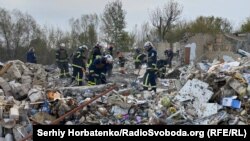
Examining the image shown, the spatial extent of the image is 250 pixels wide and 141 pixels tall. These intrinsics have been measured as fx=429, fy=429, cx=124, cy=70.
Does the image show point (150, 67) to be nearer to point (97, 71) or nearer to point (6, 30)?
point (97, 71)

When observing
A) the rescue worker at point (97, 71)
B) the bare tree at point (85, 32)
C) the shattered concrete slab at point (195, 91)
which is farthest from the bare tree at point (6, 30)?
the shattered concrete slab at point (195, 91)

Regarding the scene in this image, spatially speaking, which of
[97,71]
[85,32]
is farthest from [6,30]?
[97,71]

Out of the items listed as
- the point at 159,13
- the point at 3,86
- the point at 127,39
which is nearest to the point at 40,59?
the point at 127,39

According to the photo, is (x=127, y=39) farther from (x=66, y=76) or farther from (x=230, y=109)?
(x=230, y=109)

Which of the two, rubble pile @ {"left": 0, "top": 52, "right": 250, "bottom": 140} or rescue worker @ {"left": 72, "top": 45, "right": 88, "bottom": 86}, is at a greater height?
rescue worker @ {"left": 72, "top": 45, "right": 88, "bottom": 86}

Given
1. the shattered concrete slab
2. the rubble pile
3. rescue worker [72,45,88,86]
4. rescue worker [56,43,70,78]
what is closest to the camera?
the rubble pile

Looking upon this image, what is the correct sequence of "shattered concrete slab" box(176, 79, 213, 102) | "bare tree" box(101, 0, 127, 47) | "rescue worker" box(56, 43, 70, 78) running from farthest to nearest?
"bare tree" box(101, 0, 127, 47) → "rescue worker" box(56, 43, 70, 78) → "shattered concrete slab" box(176, 79, 213, 102)

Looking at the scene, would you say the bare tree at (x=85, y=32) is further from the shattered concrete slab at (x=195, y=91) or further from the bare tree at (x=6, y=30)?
the shattered concrete slab at (x=195, y=91)

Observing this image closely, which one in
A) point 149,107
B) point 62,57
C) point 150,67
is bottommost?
point 149,107

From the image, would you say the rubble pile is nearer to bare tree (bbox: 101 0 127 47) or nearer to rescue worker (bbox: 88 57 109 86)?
rescue worker (bbox: 88 57 109 86)

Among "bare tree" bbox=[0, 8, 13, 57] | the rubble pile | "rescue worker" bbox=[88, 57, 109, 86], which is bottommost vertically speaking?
the rubble pile

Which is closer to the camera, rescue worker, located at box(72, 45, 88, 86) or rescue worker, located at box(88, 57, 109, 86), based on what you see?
rescue worker, located at box(88, 57, 109, 86)

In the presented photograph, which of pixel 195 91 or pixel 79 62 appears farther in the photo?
pixel 79 62

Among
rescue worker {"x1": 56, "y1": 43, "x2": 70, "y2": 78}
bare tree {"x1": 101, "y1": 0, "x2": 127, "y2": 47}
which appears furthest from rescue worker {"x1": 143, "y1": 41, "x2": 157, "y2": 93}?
bare tree {"x1": 101, "y1": 0, "x2": 127, "y2": 47}
